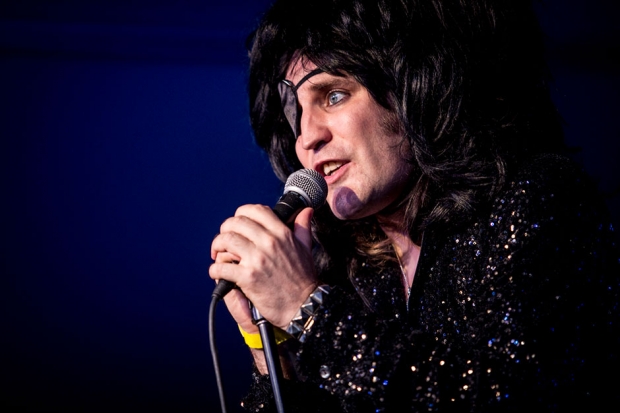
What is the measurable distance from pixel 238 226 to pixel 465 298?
575mm

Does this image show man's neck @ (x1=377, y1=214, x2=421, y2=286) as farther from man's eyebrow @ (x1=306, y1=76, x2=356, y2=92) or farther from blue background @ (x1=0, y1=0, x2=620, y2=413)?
blue background @ (x1=0, y1=0, x2=620, y2=413)

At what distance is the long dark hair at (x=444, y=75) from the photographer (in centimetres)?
154

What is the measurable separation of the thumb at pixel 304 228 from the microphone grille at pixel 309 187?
0.03 meters

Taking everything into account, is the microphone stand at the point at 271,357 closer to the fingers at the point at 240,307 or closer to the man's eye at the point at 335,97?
the fingers at the point at 240,307

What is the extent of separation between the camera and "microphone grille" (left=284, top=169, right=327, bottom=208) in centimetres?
125

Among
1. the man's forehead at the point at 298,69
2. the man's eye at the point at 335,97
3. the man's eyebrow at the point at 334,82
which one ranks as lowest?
the man's eye at the point at 335,97

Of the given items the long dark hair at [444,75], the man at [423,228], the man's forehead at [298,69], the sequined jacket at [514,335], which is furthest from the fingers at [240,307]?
the man's forehead at [298,69]

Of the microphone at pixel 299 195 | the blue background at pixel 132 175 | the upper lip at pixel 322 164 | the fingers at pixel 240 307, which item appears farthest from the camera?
the blue background at pixel 132 175

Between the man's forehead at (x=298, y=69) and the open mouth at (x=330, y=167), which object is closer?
the open mouth at (x=330, y=167)

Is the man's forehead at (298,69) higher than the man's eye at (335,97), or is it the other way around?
the man's forehead at (298,69)

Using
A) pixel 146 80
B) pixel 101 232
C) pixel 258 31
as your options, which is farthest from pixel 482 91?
pixel 101 232

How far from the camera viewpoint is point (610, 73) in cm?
214

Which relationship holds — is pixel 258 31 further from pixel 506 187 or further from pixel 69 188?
pixel 506 187

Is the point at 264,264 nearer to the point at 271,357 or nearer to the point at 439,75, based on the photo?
the point at 271,357
